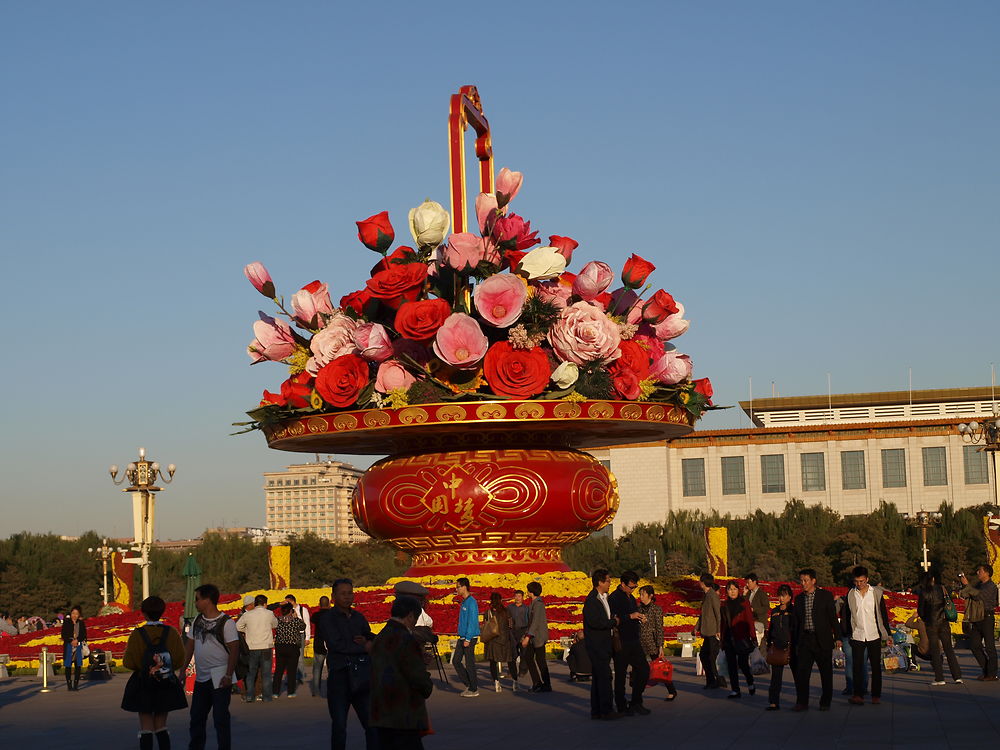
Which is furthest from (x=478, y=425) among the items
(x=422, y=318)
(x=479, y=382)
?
(x=422, y=318)

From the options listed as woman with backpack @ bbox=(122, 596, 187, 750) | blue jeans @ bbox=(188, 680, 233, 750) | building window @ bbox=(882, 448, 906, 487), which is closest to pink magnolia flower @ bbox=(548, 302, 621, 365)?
blue jeans @ bbox=(188, 680, 233, 750)

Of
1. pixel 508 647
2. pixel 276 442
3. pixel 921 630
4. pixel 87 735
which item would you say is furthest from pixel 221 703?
pixel 276 442

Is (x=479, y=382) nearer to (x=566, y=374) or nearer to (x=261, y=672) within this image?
(x=566, y=374)

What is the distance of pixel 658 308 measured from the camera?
95.1ft

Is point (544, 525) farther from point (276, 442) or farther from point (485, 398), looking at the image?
point (276, 442)

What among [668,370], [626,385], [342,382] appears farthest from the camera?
[668,370]

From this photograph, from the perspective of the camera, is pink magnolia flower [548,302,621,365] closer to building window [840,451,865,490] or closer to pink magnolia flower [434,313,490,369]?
pink magnolia flower [434,313,490,369]

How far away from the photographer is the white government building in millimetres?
87500

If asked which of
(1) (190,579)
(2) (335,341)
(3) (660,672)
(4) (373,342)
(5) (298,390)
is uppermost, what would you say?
(2) (335,341)

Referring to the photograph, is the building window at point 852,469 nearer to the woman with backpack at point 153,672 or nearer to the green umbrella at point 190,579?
the green umbrella at point 190,579

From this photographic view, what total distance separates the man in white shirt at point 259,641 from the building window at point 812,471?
73.5 m

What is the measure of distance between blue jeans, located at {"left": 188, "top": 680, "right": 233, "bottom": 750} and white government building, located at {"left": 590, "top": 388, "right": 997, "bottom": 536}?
75.4 metres

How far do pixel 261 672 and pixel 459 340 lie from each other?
8.55m

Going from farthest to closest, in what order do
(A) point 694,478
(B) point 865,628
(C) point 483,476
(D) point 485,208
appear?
1. (A) point 694,478
2. (D) point 485,208
3. (C) point 483,476
4. (B) point 865,628
